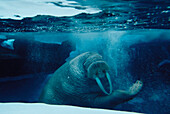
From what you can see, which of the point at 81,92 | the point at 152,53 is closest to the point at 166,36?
the point at 152,53

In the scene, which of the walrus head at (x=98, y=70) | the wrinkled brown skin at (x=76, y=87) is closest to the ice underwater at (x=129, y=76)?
the wrinkled brown skin at (x=76, y=87)

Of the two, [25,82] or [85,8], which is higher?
[85,8]

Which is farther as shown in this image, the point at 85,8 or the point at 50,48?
the point at 50,48

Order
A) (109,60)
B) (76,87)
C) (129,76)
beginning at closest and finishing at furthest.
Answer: (76,87) < (129,76) < (109,60)

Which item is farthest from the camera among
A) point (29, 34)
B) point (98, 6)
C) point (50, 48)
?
point (29, 34)

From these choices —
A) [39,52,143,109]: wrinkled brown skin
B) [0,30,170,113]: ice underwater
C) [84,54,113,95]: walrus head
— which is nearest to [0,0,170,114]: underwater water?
[0,30,170,113]: ice underwater

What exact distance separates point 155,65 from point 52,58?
6.27 m

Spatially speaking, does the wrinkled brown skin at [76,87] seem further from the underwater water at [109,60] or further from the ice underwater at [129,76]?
the underwater water at [109,60]

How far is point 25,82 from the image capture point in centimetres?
821

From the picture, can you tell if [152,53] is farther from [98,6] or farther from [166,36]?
[98,6]

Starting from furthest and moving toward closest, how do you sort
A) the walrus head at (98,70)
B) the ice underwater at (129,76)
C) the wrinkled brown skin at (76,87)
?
the ice underwater at (129,76) → the wrinkled brown skin at (76,87) → the walrus head at (98,70)

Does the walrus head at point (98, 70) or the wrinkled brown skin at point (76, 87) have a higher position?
the walrus head at point (98, 70)

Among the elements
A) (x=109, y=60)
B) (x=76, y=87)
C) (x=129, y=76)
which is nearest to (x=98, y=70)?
(x=76, y=87)

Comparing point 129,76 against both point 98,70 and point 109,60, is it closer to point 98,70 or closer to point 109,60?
point 109,60
